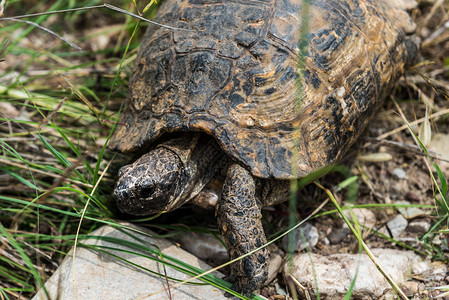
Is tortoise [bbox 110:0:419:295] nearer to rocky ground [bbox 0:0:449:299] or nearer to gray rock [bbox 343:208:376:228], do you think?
rocky ground [bbox 0:0:449:299]

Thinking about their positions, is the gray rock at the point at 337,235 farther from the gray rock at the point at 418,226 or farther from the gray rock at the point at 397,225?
the gray rock at the point at 418,226

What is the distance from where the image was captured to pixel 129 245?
290 cm

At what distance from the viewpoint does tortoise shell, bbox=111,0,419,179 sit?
2699mm

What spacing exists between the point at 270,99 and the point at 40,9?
11.1ft

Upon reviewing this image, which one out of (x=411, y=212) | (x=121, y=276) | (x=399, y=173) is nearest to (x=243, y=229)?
(x=121, y=276)

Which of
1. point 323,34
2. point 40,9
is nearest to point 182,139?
point 323,34

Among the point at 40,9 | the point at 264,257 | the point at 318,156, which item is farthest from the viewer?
the point at 40,9

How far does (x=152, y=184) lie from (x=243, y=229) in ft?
1.98

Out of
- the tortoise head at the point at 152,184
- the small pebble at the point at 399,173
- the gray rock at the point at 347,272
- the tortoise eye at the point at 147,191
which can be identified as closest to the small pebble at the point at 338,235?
the gray rock at the point at 347,272

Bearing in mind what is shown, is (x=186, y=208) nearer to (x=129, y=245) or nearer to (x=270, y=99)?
(x=129, y=245)

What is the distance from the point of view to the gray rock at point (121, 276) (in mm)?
2607

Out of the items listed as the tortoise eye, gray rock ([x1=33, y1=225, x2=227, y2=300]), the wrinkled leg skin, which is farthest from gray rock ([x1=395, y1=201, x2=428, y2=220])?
the tortoise eye

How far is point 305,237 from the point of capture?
3.16 meters

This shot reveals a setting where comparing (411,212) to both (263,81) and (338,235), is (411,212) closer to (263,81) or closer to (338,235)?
(338,235)
